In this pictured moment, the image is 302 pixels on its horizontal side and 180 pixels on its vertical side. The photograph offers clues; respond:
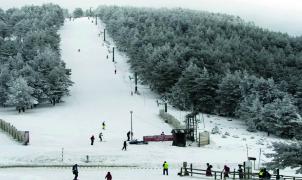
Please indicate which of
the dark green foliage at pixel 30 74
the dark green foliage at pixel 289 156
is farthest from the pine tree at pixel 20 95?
the dark green foliage at pixel 289 156

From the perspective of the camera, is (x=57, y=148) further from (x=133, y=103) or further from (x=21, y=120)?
(x=133, y=103)

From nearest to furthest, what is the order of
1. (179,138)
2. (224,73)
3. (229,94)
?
(179,138) < (229,94) < (224,73)

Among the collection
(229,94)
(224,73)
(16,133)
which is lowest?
(16,133)

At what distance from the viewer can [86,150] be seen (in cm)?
4069

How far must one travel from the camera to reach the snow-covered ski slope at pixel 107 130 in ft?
126

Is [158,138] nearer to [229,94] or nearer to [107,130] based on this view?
[107,130]

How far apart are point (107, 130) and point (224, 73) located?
1188 inches

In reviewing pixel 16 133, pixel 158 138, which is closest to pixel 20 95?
pixel 16 133

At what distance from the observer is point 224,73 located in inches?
3004

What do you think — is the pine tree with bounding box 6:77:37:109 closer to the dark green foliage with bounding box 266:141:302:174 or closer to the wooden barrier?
the wooden barrier

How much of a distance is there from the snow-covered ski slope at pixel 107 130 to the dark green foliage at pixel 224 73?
2847mm

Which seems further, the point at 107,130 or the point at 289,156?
the point at 107,130

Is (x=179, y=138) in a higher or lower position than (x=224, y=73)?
lower

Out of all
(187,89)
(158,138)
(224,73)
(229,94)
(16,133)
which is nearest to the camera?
(16,133)
